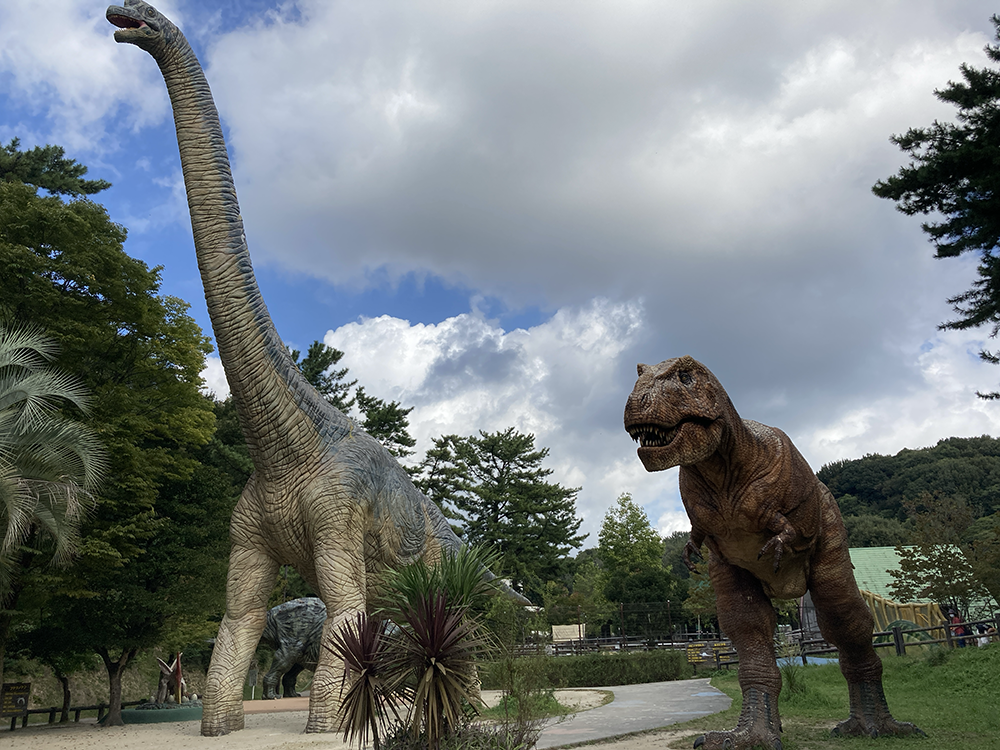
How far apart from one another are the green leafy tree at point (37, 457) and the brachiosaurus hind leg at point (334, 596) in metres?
4.37

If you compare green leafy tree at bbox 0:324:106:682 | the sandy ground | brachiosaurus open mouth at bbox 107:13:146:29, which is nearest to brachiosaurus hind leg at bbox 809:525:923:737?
the sandy ground

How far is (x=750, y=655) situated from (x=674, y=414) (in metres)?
2.27

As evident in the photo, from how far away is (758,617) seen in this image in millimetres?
5875

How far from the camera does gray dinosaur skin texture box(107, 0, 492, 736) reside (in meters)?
9.13

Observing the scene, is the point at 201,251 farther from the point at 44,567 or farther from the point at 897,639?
the point at 897,639

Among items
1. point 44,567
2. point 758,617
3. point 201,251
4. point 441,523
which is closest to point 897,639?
point 441,523

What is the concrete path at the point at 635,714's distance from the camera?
305 inches

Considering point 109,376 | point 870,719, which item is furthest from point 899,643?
point 109,376

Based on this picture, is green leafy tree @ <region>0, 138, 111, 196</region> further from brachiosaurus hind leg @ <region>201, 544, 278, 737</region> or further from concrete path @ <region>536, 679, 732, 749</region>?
concrete path @ <region>536, 679, 732, 749</region>

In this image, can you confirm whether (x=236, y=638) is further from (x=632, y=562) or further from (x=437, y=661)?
(x=632, y=562)

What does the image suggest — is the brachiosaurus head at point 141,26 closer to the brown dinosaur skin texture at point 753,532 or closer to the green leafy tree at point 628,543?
the brown dinosaur skin texture at point 753,532

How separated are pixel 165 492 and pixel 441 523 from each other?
7718 millimetres

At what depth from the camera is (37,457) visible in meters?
11.2

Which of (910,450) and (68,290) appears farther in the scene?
(910,450)
